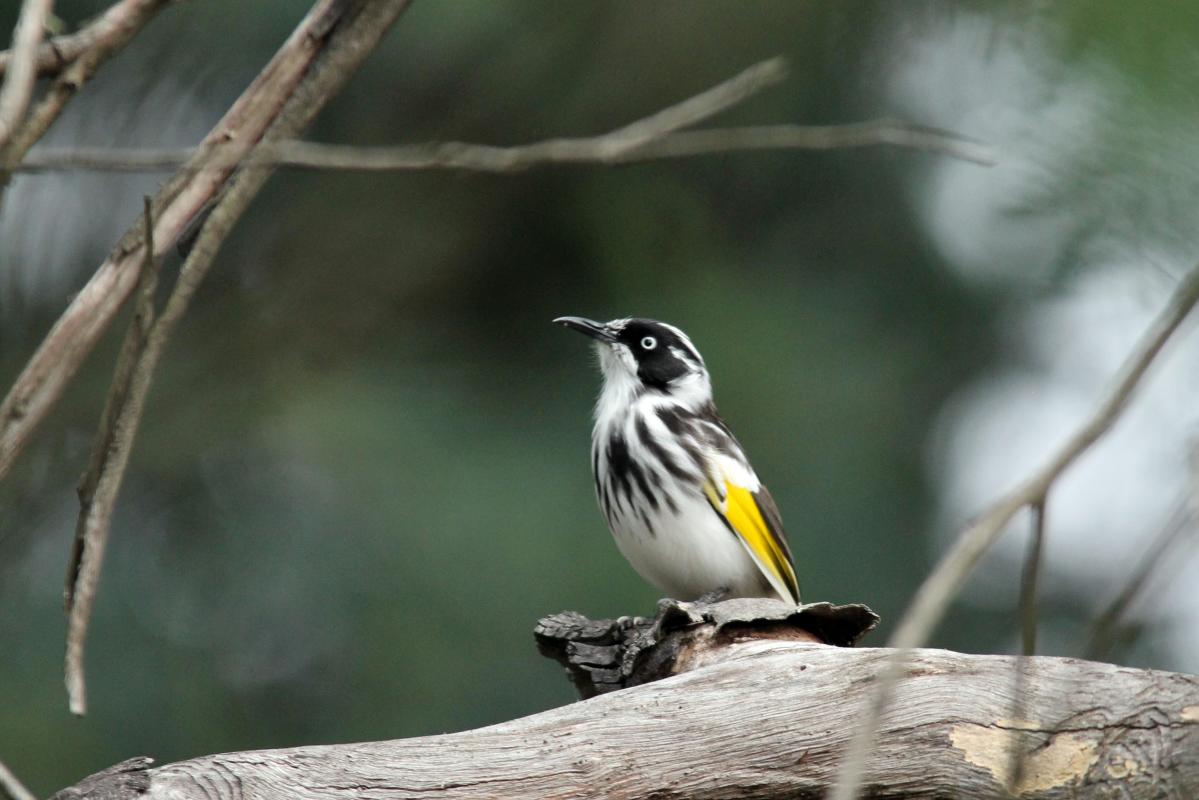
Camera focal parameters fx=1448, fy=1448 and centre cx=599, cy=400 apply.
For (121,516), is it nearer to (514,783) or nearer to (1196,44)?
(514,783)

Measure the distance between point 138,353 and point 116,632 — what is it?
5675 millimetres

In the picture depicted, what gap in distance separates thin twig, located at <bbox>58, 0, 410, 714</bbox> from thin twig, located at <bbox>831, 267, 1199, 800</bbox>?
4.43 ft

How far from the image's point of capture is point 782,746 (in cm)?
351

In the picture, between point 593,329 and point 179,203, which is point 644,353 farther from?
point 179,203

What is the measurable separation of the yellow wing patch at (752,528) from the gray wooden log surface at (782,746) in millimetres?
1760

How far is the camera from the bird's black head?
6176mm

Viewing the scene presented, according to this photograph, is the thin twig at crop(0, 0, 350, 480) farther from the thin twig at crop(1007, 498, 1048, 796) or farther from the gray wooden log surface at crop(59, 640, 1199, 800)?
the thin twig at crop(1007, 498, 1048, 796)

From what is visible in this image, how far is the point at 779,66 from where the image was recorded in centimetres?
266

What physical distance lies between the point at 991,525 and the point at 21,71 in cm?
161

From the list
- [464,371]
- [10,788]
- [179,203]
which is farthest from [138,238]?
[464,371]

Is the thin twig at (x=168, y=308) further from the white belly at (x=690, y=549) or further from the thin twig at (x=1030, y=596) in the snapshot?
the white belly at (x=690, y=549)

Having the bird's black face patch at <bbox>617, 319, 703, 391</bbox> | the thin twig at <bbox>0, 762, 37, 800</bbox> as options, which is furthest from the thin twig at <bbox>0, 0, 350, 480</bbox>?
the bird's black face patch at <bbox>617, 319, 703, 391</bbox>

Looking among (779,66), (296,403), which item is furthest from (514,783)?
(296,403)

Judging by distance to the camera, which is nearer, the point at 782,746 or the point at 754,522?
the point at 782,746
